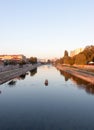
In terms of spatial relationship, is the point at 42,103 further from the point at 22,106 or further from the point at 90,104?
the point at 90,104

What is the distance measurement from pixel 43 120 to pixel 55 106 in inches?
226

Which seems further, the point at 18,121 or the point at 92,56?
the point at 92,56

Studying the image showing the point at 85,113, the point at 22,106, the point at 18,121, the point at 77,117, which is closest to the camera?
the point at 18,121

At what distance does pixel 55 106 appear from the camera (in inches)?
923

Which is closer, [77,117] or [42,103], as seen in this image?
[77,117]

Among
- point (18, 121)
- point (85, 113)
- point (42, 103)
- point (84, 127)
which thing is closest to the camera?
point (84, 127)

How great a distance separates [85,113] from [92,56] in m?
89.0

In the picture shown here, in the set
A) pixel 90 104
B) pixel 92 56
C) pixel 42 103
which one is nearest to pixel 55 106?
pixel 42 103

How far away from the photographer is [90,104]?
24.4 metres

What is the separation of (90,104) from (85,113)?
4.17 meters

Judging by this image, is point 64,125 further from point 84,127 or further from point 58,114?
point 58,114

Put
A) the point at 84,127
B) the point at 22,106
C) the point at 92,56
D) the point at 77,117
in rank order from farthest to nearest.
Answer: the point at 92,56 < the point at 22,106 < the point at 77,117 < the point at 84,127

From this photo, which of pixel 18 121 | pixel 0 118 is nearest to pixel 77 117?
pixel 18 121

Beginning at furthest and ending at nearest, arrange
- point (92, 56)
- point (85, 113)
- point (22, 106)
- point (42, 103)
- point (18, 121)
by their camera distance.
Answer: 1. point (92, 56)
2. point (42, 103)
3. point (22, 106)
4. point (85, 113)
5. point (18, 121)
